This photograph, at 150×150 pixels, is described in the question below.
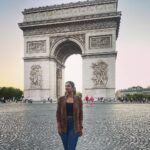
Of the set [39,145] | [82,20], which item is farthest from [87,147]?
[82,20]

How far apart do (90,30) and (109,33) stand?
2.29 meters

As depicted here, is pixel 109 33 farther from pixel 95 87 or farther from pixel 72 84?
pixel 72 84

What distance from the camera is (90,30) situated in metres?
35.0

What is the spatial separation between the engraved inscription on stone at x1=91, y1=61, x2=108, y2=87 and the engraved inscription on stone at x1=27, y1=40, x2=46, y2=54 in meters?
6.76

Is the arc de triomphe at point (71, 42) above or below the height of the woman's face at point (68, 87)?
above

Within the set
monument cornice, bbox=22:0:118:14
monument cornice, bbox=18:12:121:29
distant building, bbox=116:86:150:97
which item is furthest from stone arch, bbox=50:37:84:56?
distant building, bbox=116:86:150:97

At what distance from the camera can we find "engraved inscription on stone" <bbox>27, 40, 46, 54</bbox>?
36656 millimetres

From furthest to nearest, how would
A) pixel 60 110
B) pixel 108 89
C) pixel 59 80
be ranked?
1. pixel 59 80
2. pixel 108 89
3. pixel 60 110

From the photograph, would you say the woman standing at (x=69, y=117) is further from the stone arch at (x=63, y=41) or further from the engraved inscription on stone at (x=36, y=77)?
the engraved inscription on stone at (x=36, y=77)

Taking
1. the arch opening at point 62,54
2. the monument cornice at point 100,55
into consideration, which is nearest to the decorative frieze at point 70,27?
the arch opening at point 62,54

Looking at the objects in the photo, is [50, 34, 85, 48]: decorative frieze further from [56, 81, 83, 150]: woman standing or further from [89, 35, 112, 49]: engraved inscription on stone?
[56, 81, 83, 150]: woman standing

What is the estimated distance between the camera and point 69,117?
4051 mm

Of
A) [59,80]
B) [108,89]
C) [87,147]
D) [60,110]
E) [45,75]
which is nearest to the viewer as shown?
[60,110]

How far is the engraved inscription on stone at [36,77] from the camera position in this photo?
3628 cm
